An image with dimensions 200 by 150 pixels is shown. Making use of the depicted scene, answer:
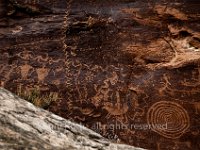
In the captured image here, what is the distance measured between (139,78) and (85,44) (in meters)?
1.19

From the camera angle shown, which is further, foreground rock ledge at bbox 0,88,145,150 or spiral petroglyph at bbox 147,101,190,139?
spiral petroglyph at bbox 147,101,190,139

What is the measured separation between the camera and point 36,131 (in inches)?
169

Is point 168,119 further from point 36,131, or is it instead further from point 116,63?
point 36,131

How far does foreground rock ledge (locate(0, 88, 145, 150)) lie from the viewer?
3.91 m

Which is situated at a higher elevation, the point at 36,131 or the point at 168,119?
the point at 36,131

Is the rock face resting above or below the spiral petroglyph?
above

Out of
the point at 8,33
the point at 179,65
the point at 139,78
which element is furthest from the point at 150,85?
the point at 8,33

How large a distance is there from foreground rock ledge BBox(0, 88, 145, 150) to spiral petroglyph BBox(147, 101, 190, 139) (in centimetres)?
117

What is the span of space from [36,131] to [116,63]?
258 centimetres

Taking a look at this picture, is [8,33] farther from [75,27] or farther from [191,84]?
[191,84]

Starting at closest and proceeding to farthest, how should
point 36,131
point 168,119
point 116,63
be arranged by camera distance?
1. point 36,131
2. point 168,119
3. point 116,63

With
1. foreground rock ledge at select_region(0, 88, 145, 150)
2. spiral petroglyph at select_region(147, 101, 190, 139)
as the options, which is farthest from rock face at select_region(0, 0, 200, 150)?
foreground rock ledge at select_region(0, 88, 145, 150)

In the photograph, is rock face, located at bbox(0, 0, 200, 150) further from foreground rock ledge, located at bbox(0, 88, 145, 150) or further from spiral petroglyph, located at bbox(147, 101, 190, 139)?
foreground rock ledge, located at bbox(0, 88, 145, 150)

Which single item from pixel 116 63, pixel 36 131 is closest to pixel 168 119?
pixel 116 63
